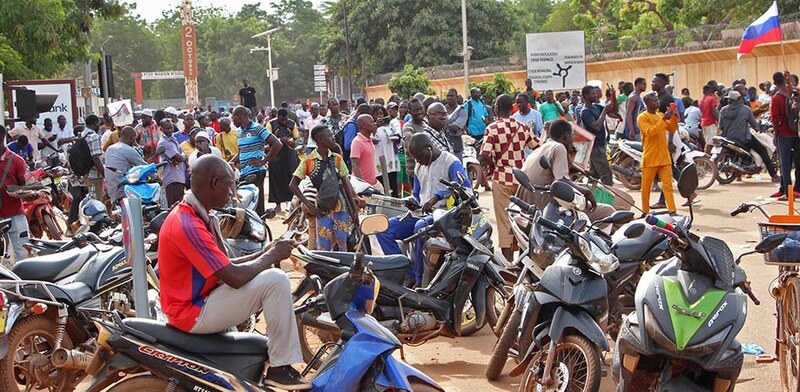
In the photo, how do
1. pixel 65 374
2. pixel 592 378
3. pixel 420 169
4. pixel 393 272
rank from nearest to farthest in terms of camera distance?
pixel 592 378
pixel 65 374
pixel 393 272
pixel 420 169

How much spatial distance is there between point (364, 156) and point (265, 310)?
611 centimetres

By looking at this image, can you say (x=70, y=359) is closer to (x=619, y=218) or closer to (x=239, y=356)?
(x=239, y=356)

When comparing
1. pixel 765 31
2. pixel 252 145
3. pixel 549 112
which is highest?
pixel 765 31

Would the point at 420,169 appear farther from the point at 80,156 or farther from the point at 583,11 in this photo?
the point at 583,11

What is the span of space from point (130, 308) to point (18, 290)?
1.17 metres

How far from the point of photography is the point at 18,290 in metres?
6.23

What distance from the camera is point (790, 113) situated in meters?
13.9

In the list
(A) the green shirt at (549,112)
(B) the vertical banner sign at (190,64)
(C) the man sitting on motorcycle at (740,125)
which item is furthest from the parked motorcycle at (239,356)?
(B) the vertical banner sign at (190,64)

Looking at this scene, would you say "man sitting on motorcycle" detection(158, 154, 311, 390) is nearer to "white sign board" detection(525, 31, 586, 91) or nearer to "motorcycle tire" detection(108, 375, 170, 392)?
"motorcycle tire" detection(108, 375, 170, 392)

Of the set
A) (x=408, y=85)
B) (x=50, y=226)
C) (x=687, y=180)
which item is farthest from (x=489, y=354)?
(x=408, y=85)

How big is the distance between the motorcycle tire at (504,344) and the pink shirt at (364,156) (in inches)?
181

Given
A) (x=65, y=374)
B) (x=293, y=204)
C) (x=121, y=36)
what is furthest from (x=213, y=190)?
(x=121, y=36)

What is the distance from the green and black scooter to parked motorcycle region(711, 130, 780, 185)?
1204 cm

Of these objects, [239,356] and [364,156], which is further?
[364,156]
